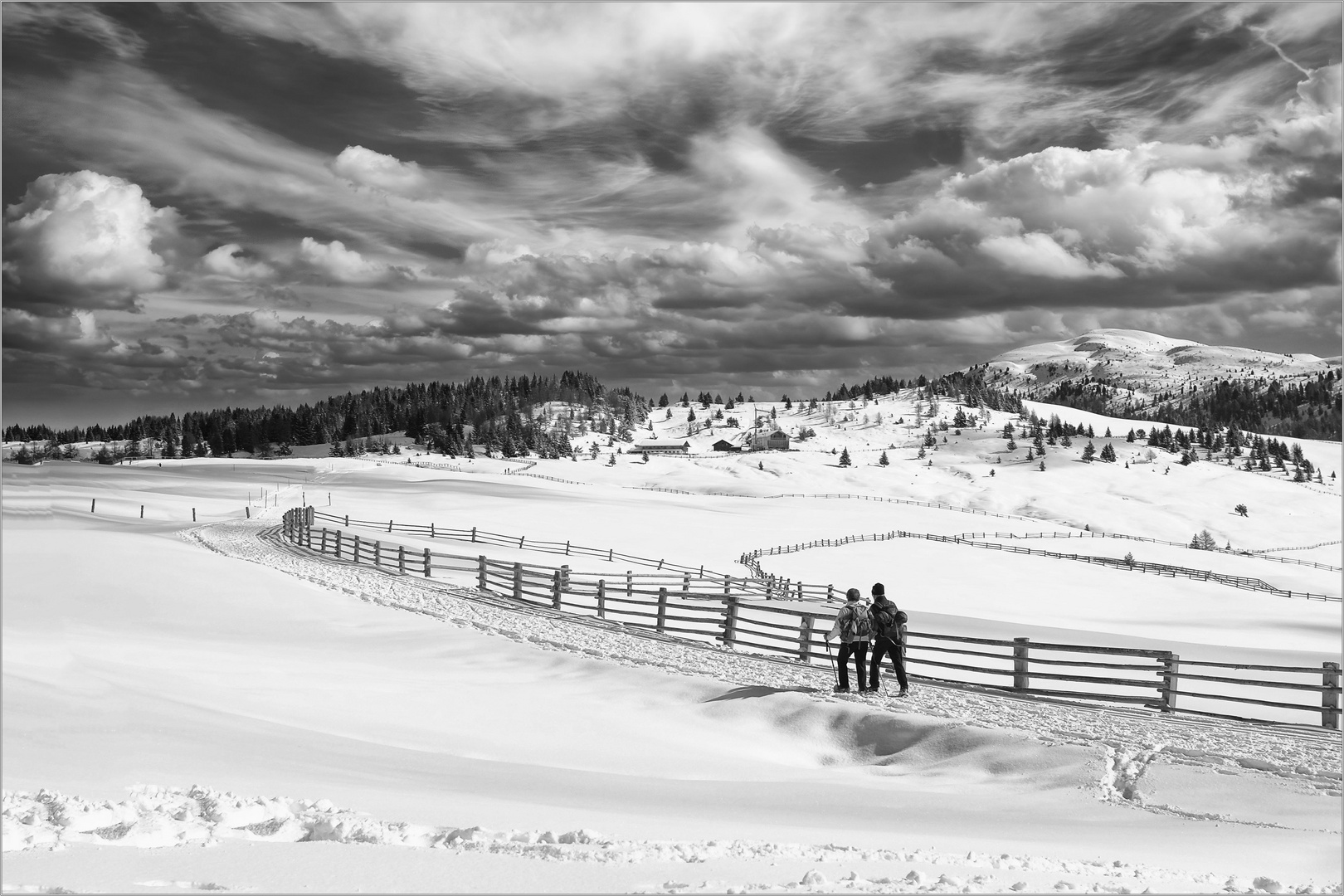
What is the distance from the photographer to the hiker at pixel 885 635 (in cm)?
1623

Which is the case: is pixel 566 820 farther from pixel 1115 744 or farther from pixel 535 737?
pixel 1115 744

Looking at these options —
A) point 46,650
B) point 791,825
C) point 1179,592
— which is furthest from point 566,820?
point 1179,592

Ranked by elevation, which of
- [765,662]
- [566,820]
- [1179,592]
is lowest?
[1179,592]

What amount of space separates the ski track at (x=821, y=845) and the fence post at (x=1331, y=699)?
0.81m

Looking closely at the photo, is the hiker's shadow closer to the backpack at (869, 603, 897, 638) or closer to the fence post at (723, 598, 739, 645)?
the backpack at (869, 603, 897, 638)

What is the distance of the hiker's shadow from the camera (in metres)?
16.0

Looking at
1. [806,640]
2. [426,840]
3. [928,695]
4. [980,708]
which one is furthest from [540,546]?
[426,840]

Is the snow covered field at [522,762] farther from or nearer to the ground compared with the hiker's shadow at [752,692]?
farther from the ground

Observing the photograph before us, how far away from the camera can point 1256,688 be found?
29484 mm

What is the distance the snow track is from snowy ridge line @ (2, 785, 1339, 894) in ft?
12.5

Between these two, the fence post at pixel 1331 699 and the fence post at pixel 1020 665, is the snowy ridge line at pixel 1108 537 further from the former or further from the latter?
the fence post at pixel 1331 699

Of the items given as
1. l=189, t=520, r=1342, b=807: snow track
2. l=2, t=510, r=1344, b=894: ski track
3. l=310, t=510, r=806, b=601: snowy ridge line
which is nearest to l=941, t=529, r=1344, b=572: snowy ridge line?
l=310, t=510, r=806, b=601: snowy ridge line

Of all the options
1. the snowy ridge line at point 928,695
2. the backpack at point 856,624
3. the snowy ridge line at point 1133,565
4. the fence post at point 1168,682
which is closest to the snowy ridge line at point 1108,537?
the snowy ridge line at point 1133,565

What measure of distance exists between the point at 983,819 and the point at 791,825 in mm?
2135
